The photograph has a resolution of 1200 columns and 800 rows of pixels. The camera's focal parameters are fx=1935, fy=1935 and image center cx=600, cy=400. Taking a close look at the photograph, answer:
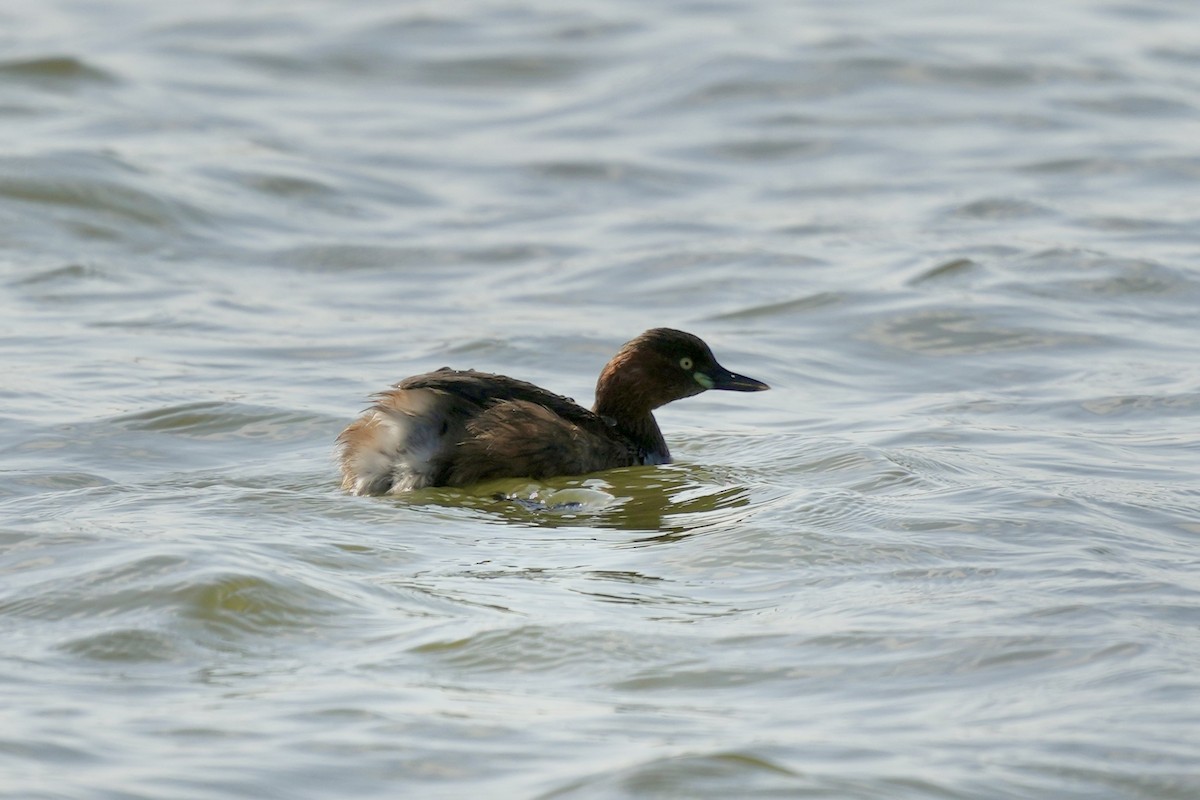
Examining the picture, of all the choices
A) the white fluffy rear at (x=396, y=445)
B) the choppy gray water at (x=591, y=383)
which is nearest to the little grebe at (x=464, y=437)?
the white fluffy rear at (x=396, y=445)

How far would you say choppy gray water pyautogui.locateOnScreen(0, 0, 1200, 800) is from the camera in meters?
5.06

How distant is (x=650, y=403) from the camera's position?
28.3ft

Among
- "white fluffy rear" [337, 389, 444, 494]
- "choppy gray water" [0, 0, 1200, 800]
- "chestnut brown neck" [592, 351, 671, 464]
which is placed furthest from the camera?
"chestnut brown neck" [592, 351, 671, 464]

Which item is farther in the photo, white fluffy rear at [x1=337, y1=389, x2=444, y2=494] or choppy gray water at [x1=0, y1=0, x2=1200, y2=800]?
white fluffy rear at [x1=337, y1=389, x2=444, y2=494]

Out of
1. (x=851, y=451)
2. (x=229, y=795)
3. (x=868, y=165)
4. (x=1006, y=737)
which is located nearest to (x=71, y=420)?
(x=851, y=451)

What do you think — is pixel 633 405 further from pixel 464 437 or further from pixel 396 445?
pixel 396 445

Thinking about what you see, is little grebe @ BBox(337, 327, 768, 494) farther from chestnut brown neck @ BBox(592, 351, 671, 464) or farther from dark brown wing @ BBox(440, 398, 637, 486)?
chestnut brown neck @ BBox(592, 351, 671, 464)

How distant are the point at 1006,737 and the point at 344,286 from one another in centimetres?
824

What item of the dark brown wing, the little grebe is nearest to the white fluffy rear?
the little grebe

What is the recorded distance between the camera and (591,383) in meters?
10.3

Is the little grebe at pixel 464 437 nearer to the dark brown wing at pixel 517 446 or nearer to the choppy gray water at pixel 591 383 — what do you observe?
the dark brown wing at pixel 517 446

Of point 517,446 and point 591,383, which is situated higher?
point 517,446

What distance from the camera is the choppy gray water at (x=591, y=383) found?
16.6 ft

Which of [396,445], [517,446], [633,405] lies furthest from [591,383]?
[396,445]
